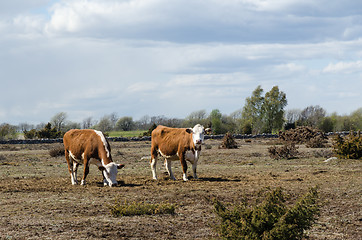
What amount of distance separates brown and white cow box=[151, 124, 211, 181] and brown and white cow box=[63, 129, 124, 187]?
244 cm

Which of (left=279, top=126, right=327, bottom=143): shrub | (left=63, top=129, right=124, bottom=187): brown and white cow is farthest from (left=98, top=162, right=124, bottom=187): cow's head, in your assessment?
(left=279, top=126, right=327, bottom=143): shrub

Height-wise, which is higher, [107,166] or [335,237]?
[107,166]

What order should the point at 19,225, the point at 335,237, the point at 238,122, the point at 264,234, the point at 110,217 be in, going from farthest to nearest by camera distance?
the point at 238,122 → the point at 110,217 → the point at 19,225 → the point at 335,237 → the point at 264,234

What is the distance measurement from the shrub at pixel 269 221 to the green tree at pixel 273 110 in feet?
289

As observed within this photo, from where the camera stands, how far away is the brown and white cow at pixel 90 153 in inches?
684

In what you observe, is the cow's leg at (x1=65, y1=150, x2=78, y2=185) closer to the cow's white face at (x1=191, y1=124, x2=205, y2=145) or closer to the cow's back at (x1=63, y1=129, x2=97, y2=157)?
the cow's back at (x1=63, y1=129, x2=97, y2=157)

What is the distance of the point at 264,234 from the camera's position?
7883mm

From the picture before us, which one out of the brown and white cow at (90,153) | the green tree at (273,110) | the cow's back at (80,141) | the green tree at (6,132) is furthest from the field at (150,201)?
the green tree at (273,110)

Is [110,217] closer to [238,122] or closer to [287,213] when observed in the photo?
[287,213]

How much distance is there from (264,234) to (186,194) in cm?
727

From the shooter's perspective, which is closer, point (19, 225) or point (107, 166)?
point (19, 225)

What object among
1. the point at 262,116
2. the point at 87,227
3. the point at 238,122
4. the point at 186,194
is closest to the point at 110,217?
the point at 87,227

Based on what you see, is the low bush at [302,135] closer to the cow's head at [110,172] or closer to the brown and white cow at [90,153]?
the brown and white cow at [90,153]

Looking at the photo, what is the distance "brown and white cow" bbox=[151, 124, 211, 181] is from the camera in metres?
18.9
